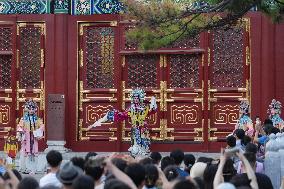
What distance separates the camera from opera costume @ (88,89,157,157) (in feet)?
70.0

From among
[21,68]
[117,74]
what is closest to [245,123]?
[117,74]

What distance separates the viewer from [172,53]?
74.3 feet

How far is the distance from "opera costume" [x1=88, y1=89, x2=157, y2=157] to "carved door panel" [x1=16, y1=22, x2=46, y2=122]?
252cm

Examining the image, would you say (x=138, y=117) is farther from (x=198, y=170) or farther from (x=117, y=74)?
(x=198, y=170)

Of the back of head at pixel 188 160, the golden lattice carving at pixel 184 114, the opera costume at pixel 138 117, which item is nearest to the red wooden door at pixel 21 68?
the opera costume at pixel 138 117

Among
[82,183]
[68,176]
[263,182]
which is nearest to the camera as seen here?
[82,183]

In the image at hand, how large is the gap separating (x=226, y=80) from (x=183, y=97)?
50.7 inches

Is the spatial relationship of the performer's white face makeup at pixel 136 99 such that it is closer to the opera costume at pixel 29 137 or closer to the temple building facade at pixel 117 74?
the temple building facade at pixel 117 74

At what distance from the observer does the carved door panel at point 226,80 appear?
73.3 ft

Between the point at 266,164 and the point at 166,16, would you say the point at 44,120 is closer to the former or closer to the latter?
the point at 166,16

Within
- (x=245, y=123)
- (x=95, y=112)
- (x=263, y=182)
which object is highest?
(x=95, y=112)

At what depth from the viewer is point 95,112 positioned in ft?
75.9

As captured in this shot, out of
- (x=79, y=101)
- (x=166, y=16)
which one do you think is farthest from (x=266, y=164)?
(x=79, y=101)

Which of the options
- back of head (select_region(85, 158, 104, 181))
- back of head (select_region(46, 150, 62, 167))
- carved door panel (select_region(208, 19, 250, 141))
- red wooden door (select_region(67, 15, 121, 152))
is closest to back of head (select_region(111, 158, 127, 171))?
back of head (select_region(85, 158, 104, 181))
